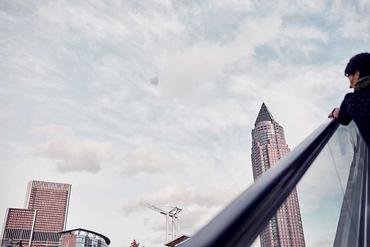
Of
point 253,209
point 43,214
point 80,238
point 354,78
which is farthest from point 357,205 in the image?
point 43,214

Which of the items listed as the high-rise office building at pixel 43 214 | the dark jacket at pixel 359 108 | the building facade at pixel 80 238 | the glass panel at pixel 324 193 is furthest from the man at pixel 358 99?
the high-rise office building at pixel 43 214

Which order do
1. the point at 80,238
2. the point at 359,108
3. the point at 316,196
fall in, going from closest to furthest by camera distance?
the point at 316,196, the point at 359,108, the point at 80,238

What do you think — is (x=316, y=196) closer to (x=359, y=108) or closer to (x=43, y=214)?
(x=359, y=108)

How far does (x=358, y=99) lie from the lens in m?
2.31

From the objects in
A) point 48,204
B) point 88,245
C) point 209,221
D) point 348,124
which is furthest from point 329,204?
point 48,204

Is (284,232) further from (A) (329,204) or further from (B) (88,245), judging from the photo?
(B) (88,245)

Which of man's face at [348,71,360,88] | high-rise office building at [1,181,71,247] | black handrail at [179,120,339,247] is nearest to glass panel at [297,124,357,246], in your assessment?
black handrail at [179,120,339,247]

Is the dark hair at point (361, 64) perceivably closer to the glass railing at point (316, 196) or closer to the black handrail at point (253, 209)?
the glass railing at point (316, 196)

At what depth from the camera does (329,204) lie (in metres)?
1.62

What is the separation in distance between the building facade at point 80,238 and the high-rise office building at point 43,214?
6718 centimetres

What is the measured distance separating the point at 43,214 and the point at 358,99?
181154 millimetres

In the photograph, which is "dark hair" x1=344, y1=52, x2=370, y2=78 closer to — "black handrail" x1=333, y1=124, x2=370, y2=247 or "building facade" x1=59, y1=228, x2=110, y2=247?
"black handrail" x1=333, y1=124, x2=370, y2=247

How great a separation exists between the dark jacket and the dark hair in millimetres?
57

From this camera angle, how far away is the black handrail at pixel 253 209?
61 cm
